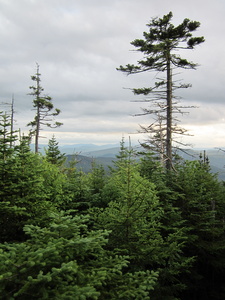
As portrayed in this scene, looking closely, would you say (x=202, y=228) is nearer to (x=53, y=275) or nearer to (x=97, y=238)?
(x=97, y=238)

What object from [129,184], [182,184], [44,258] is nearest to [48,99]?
[182,184]

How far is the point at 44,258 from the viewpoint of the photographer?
4109 millimetres

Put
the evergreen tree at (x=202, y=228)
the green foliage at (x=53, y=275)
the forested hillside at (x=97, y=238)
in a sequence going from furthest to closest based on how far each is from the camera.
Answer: the evergreen tree at (x=202, y=228), the forested hillside at (x=97, y=238), the green foliage at (x=53, y=275)

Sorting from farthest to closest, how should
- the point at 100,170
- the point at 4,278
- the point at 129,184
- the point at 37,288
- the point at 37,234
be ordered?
the point at 100,170 → the point at 129,184 → the point at 37,234 → the point at 37,288 → the point at 4,278

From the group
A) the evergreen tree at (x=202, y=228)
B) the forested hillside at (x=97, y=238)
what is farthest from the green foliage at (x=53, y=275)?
the evergreen tree at (x=202, y=228)

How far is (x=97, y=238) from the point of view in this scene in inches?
200

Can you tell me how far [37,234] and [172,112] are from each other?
14767 millimetres

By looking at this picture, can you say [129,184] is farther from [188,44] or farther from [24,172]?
[188,44]

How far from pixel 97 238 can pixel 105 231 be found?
0.26 meters

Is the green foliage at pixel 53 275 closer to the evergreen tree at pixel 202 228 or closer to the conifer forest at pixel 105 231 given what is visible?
the conifer forest at pixel 105 231

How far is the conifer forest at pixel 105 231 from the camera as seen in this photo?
3.97 metres

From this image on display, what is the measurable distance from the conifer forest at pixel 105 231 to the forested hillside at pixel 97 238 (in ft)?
0.09

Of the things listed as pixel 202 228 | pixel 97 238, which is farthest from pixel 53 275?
pixel 202 228

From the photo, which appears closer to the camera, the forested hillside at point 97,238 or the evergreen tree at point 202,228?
the forested hillside at point 97,238
